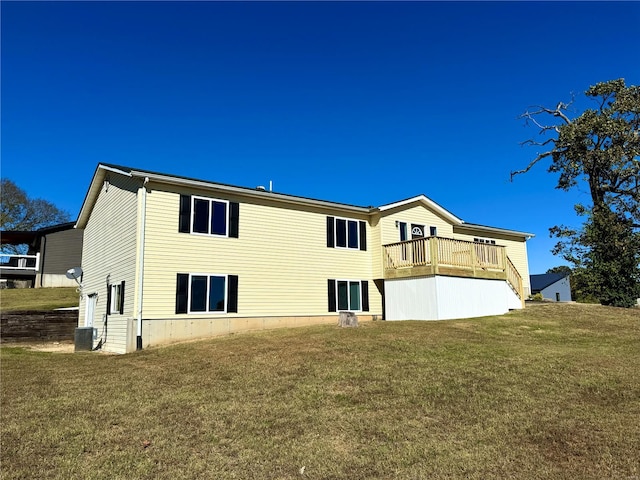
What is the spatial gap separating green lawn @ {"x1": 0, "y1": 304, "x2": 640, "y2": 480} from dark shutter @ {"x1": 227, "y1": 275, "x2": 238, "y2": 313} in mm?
4080

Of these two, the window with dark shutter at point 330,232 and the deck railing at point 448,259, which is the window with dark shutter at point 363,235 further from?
the window with dark shutter at point 330,232

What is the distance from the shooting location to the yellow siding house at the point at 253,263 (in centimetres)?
1478

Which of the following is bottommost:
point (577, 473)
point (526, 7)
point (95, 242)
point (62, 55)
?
point (577, 473)

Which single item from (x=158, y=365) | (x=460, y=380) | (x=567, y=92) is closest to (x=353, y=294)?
(x=158, y=365)

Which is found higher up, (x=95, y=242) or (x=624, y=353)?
(x=95, y=242)

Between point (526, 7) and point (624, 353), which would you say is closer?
point (624, 353)

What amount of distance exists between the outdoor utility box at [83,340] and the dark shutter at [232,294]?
17.5 ft

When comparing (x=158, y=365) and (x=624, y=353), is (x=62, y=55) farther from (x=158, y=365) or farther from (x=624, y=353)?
(x=624, y=353)

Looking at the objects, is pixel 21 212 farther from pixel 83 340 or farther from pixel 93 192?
pixel 83 340

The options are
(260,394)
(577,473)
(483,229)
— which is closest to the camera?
(577,473)

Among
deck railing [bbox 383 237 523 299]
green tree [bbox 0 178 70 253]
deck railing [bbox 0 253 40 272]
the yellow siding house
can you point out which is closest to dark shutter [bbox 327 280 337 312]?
the yellow siding house

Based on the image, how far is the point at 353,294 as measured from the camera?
19672mm

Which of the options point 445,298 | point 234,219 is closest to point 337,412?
point 234,219

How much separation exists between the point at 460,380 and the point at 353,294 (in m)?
11.7
